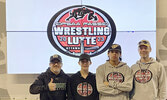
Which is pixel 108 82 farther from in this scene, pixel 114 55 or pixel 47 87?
pixel 47 87

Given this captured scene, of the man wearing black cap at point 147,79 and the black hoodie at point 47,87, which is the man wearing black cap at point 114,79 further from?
the black hoodie at point 47,87

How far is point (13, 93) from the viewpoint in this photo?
10.1ft

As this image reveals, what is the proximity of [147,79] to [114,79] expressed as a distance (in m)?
0.43

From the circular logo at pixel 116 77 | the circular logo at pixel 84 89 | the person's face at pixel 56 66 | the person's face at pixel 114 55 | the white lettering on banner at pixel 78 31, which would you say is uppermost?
the white lettering on banner at pixel 78 31

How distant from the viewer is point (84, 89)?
2.37 meters

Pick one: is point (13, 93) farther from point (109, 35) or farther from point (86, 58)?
point (109, 35)

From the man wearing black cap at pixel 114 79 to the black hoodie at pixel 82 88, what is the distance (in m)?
0.10

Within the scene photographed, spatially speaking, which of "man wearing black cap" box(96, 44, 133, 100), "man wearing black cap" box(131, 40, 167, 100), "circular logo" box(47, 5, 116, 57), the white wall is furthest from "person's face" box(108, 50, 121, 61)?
the white wall

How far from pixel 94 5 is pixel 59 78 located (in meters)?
1.38

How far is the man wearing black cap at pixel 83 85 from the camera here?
7.73ft

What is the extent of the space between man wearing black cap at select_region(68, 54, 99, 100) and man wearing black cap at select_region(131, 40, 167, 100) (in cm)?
55

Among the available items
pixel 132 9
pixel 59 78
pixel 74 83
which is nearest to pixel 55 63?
pixel 59 78

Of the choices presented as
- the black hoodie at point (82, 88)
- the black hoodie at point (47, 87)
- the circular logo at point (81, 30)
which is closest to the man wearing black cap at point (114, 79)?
the black hoodie at point (82, 88)

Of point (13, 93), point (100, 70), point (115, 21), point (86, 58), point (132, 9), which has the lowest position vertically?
point (13, 93)
